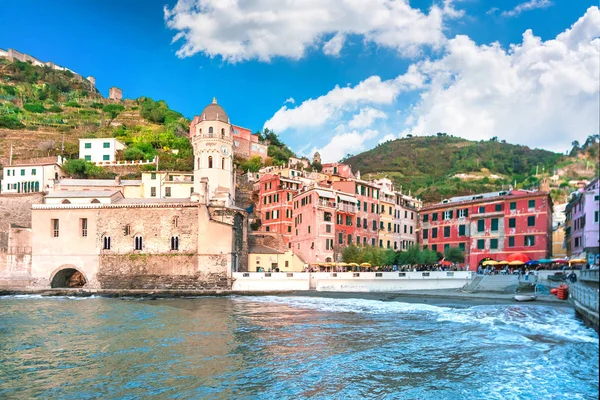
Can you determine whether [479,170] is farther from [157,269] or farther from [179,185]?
[157,269]

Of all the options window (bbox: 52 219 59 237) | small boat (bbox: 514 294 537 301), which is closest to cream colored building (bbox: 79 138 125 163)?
window (bbox: 52 219 59 237)

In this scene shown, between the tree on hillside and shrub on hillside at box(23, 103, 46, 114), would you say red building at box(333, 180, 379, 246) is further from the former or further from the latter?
shrub on hillside at box(23, 103, 46, 114)

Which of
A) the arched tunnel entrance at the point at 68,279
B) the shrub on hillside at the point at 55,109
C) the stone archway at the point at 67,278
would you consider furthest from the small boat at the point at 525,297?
the shrub on hillside at the point at 55,109

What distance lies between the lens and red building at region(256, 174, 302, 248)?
51.0 meters

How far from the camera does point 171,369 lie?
14.3 metres

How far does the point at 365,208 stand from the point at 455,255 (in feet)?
35.4

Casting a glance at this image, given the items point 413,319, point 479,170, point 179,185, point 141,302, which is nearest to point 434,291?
point 413,319

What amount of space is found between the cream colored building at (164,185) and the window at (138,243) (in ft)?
39.1

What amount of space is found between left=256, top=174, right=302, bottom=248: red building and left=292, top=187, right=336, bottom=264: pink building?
3935 millimetres

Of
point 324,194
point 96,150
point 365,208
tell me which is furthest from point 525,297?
point 96,150

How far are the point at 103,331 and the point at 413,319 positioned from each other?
1534 cm

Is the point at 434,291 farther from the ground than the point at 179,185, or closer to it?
closer to it

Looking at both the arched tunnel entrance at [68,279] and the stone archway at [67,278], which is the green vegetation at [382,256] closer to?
the stone archway at [67,278]

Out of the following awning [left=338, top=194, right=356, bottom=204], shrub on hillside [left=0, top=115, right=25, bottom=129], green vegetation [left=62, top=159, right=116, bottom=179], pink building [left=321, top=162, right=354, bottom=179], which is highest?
shrub on hillside [left=0, top=115, right=25, bottom=129]
